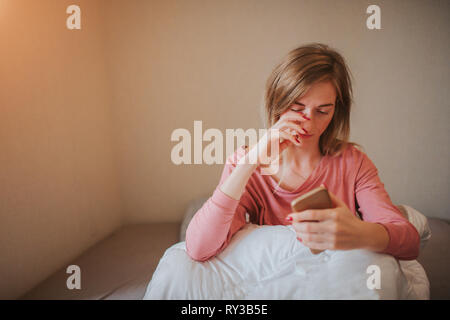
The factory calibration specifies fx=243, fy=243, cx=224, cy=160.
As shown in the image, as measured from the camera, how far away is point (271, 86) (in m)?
0.80

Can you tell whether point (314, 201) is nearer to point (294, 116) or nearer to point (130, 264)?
point (294, 116)

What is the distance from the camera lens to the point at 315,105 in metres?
0.72

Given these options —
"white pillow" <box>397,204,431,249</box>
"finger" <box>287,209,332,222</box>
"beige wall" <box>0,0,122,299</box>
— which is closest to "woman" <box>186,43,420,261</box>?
"finger" <box>287,209,332,222</box>

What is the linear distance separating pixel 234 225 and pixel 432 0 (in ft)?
5.05

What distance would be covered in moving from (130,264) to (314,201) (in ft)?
2.94

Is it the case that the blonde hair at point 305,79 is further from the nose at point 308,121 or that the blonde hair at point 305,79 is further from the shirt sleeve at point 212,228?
the shirt sleeve at point 212,228

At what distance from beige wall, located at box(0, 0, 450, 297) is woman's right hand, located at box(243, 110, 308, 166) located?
30.1 inches

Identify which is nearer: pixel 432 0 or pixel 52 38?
pixel 52 38

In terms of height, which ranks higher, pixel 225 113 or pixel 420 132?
pixel 225 113

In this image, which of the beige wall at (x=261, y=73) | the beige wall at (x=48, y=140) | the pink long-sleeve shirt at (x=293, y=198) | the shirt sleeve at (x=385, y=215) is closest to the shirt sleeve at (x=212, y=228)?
the pink long-sleeve shirt at (x=293, y=198)

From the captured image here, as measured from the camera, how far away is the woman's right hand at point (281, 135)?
27.3 inches

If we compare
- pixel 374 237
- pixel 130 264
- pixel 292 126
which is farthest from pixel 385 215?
pixel 130 264
